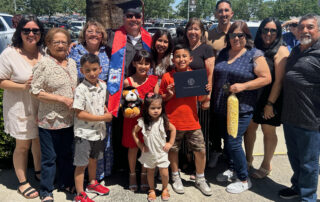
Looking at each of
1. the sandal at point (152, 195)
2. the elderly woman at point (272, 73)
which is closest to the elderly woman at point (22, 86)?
the sandal at point (152, 195)

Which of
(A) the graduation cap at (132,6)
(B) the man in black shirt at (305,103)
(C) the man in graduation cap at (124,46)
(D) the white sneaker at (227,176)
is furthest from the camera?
(D) the white sneaker at (227,176)

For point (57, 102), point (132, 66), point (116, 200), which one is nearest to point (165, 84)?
point (132, 66)

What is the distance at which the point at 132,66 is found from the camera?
11.4 ft

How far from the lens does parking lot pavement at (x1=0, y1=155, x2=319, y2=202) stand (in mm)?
3307

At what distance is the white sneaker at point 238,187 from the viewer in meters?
3.43

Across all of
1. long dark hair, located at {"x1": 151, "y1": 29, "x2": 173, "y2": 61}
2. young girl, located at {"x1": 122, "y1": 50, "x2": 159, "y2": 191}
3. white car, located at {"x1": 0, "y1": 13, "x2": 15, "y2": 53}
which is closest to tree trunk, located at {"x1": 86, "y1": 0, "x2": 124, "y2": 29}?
long dark hair, located at {"x1": 151, "y1": 29, "x2": 173, "y2": 61}

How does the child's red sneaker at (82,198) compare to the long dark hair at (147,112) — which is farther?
the child's red sneaker at (82,198)

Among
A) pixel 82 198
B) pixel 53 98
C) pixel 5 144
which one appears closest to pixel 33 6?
pixel 5 144

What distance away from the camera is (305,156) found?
117 inches

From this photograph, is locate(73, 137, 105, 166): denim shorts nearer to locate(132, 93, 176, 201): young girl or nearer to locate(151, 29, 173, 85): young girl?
locate(132, 93, 176, 201): young girl

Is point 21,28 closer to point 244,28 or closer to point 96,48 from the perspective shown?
point 96,48

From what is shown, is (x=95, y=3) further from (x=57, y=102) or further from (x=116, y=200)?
(x=116, y=200)

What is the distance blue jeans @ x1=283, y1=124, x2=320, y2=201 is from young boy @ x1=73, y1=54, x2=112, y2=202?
2.09 meters

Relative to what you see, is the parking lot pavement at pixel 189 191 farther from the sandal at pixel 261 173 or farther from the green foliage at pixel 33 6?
the green foliage at pixel 33 6
